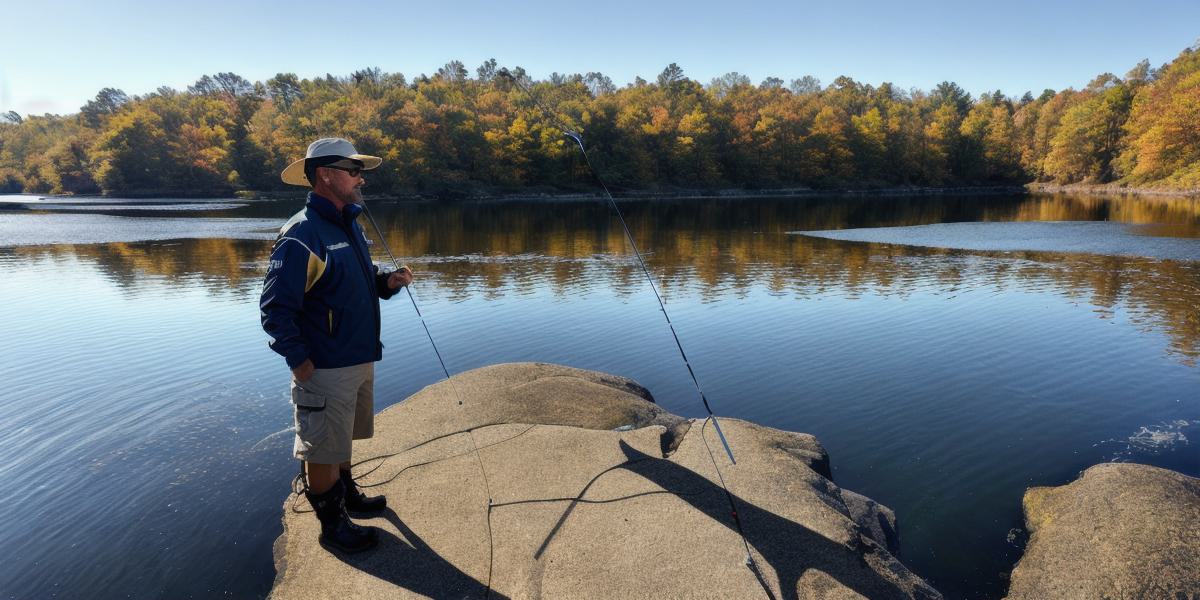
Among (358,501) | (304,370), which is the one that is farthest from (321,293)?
(358,501)

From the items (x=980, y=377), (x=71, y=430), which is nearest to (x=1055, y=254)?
(x=980, y=377)

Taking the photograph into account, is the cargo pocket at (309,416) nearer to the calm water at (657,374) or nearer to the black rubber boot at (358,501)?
the black rubber boot at (358,501)

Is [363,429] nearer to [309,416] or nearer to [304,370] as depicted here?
[309,416]

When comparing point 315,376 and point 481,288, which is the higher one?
point 315,376

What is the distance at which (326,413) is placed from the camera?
462cm

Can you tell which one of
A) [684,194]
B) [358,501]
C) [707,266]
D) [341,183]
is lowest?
[358,501]

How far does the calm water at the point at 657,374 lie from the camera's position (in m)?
6.06

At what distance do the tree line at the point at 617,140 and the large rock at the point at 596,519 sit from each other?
75.9 m

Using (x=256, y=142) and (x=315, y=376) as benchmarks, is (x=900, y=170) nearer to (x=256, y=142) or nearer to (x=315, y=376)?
(x=256, y=142)

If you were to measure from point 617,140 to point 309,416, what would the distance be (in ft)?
344

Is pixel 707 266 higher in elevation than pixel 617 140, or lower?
lower

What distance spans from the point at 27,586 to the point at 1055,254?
3310 centimetres

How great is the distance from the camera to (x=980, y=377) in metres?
10.7

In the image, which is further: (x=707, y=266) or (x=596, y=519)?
(x=707, y=266)
